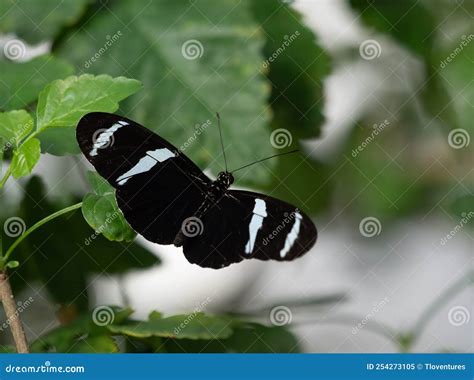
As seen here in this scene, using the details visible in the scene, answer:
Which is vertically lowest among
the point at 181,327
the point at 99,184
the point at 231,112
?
the point at 181,327

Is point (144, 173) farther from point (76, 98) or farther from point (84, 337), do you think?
point (84, 337)

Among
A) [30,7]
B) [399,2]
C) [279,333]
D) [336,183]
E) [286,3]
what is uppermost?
[399,2]

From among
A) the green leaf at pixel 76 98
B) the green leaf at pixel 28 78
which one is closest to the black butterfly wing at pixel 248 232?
the green leaf at pixel 76 98

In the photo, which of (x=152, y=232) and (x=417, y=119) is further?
(x=417, y=119)

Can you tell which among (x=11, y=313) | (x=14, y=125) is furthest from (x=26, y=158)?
(x=11, y=313)

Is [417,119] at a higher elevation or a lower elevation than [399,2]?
lower

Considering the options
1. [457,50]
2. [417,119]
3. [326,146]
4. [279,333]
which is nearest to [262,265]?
[279,333]

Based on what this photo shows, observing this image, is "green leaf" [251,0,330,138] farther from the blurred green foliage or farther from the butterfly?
the butterfly
